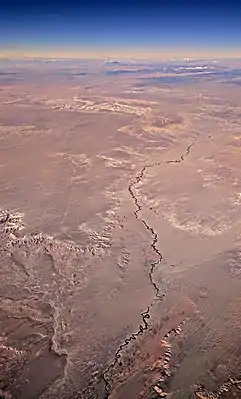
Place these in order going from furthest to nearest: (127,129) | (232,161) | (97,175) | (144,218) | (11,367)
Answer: (127,129) < (232,161) < (97,175) < (144,218) < (11,367)

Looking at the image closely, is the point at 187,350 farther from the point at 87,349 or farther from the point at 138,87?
the point at 138,87

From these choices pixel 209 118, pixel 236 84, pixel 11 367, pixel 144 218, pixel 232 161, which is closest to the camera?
pixel 11 367

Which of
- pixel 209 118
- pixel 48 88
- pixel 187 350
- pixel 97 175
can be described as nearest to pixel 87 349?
pixel 187 350

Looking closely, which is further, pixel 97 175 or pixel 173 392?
pixel 97 175

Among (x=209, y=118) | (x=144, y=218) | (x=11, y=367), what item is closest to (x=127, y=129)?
(x=209, y=118)

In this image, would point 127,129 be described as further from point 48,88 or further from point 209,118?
point 48,88

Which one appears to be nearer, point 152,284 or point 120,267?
point 152,284
